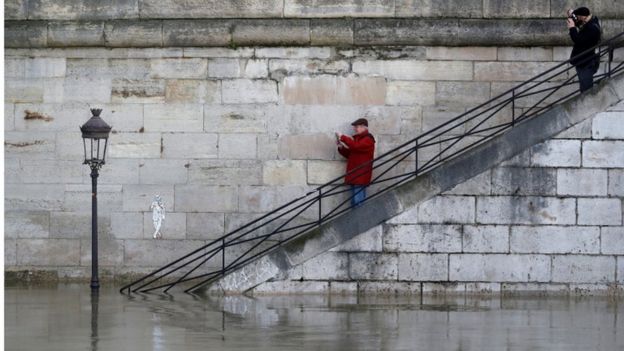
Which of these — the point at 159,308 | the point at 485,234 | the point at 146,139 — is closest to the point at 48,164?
the point at 146,139

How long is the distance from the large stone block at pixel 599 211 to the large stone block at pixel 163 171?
5096mm

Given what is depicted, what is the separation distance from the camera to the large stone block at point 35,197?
20922 millimetres

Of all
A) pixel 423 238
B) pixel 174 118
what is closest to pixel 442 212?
pixel 423 238

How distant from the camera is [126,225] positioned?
20844 mm

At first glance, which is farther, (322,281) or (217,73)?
(217,73)

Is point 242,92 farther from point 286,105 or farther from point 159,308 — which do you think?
point 159,308

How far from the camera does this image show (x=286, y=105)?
20.7 m

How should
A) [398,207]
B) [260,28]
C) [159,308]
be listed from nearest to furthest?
1. [159,308]
2. [398,207]
3. [260,28]

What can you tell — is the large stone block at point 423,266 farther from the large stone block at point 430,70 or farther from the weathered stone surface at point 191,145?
the weathered stone surface at point 191,145

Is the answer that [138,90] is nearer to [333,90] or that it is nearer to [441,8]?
[333,90]

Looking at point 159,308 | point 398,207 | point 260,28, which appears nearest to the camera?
point 159,308

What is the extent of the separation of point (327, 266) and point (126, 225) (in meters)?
3.27

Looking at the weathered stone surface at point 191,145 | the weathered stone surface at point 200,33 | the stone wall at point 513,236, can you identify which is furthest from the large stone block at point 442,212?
the weathered stone surface at point 200,33

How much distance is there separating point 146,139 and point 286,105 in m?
1.85
